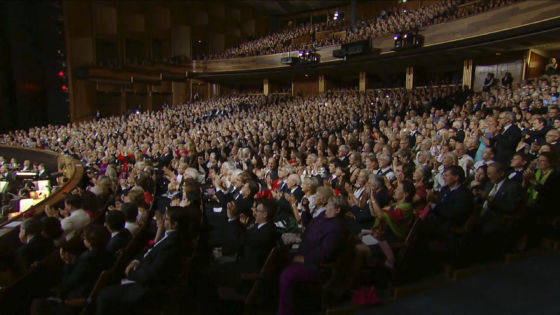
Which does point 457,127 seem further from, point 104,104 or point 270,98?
point 104,104

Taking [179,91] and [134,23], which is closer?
[134,23]

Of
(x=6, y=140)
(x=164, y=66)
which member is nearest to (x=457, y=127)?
(x=6, y=140)

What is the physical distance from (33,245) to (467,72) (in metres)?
10.5

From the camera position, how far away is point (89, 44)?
14.1m

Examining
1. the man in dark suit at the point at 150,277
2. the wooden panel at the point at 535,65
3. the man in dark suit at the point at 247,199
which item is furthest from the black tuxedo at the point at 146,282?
the wooden panel at the point at 535,65

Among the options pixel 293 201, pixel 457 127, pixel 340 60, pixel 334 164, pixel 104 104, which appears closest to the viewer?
pixel 293 201

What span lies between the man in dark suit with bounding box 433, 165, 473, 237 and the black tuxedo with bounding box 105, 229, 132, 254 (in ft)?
5.88

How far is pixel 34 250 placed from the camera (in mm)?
1922

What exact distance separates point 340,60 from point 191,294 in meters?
10.2

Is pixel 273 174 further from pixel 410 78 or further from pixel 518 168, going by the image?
pixel 410 78

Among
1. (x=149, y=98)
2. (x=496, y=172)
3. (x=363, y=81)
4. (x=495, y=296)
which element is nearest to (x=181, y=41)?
(x=149, y=98)

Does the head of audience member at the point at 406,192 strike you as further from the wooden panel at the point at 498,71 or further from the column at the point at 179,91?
the column at the point at 179,91

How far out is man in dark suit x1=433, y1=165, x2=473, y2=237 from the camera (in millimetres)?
2070

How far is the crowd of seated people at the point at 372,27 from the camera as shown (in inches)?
346
